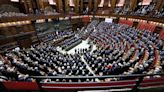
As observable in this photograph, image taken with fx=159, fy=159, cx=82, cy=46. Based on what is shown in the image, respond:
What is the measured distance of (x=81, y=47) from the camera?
10258 millimetres

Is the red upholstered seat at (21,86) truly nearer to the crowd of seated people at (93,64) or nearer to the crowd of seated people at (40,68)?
the crowd of seated people at (93,64)

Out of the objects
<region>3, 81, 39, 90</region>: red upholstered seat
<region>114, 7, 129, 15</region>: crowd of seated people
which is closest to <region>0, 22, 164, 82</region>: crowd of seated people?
<region>3, 81, 39, 90</region>: red upholstered seat

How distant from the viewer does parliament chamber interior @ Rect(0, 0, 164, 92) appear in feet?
7.96

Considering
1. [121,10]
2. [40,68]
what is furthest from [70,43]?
[121,10]

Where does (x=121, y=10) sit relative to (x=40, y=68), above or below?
above

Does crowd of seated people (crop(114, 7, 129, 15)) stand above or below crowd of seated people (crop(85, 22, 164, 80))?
above

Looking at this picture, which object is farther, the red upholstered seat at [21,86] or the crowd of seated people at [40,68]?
the crowd of seated people at [40,68]

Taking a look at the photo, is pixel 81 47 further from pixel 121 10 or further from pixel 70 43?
pixel 121 10

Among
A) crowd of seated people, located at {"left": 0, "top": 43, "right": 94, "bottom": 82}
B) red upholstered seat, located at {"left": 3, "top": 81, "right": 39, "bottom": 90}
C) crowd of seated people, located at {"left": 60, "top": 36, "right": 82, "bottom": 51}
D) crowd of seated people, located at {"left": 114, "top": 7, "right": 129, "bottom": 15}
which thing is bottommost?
crowd of seated people, located at {"left": 60, "top": 36, "right": 82, "bottom": 51}

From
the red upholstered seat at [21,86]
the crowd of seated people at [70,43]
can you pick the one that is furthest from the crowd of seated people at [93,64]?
the crowd of seated people at [70,43]

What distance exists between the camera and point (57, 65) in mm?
6148

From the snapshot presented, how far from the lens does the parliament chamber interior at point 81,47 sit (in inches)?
95.5

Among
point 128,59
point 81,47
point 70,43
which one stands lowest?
point 81,47

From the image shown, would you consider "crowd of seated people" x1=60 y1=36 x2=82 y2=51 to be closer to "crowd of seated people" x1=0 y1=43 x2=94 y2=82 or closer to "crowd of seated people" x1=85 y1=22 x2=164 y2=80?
"crowd of seated people" x1=85 y1=22 x2=164 y2=80
